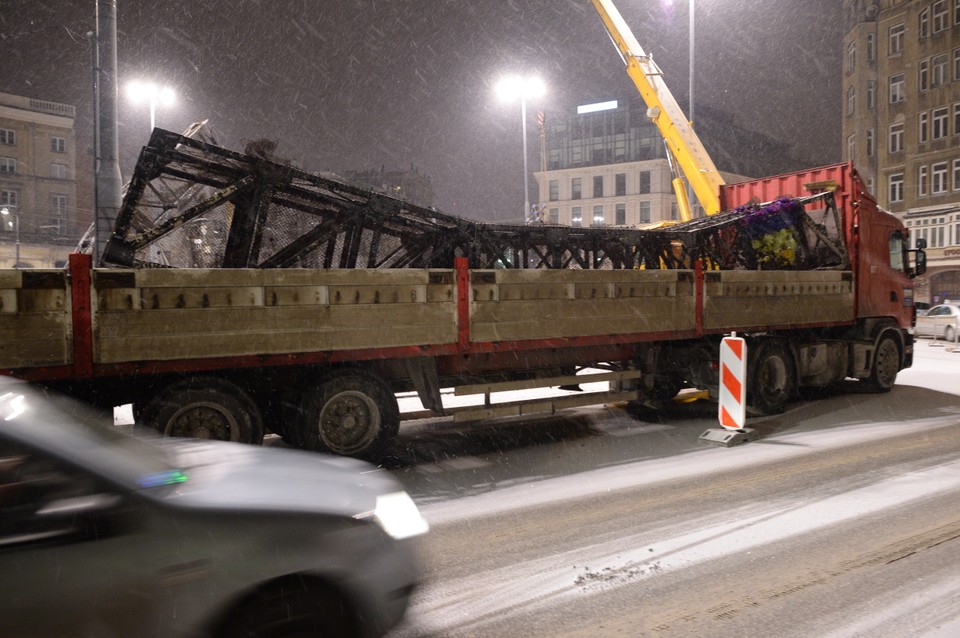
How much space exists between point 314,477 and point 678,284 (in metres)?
6.80

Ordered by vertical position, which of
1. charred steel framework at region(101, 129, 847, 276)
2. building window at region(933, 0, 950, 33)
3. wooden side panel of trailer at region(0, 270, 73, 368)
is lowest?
wooden side panel of trailer at region(0, 270, 73, 368)

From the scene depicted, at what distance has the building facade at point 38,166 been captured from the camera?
58.0 meters

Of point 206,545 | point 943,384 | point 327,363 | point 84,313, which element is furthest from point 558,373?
point 943,384

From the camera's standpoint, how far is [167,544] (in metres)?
2.56

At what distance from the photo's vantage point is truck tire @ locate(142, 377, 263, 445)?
19.3ft

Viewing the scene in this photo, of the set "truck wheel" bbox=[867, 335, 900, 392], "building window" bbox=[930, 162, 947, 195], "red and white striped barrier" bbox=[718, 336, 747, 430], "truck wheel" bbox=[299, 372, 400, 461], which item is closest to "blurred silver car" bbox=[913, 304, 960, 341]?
"truck wheel" bbox=[867, 335, 900, 392]

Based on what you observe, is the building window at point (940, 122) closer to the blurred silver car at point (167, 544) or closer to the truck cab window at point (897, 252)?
the truck cab window at point (897, 252)

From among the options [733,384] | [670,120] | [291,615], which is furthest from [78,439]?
[670,120]

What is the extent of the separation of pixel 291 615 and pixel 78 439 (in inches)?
44.0

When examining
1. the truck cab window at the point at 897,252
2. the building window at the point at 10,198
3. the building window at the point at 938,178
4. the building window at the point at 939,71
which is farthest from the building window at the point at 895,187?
the building window at the point at 10,198

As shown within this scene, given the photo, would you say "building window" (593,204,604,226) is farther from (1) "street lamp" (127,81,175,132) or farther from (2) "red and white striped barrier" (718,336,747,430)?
(2) "red and white striped barrier" (718,336,747,430)

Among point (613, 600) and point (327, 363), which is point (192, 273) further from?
point (613, 600)

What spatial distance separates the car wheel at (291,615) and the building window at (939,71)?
46.1 m

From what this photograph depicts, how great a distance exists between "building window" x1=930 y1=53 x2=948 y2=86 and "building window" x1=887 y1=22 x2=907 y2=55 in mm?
2943
